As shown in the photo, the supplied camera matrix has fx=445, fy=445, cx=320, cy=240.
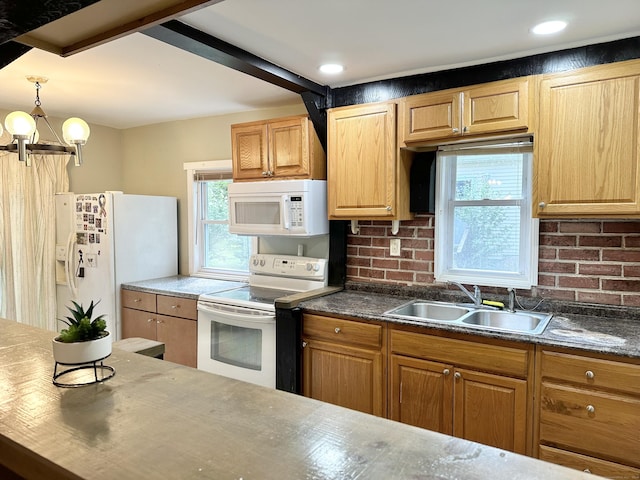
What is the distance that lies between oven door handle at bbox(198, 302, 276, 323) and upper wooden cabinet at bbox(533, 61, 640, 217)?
1.69m

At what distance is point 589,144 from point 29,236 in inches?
165

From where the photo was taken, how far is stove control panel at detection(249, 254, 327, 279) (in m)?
3.26

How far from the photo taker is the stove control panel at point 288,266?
326 centimetres

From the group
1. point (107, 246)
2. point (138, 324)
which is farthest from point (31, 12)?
point (138, 324)

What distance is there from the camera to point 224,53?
2.23m

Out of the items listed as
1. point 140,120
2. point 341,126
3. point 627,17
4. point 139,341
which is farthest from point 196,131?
point 627,17

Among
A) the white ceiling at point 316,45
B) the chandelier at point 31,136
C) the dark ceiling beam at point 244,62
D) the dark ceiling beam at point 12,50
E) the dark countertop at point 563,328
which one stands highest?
the white ceiling at point 316,45

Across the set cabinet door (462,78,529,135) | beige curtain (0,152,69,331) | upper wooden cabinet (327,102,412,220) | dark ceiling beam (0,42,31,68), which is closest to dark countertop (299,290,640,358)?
upper wooden cabinet (327,102,412,220)

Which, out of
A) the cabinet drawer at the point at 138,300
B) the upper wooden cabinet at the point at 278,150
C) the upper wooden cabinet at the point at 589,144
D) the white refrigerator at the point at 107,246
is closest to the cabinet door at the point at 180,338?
the cabinet drawer at the point at 138,300

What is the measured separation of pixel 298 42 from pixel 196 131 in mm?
2106

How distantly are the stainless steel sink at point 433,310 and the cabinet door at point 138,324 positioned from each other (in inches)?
79.8

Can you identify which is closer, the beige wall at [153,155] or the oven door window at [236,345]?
the oven door window at [236,345]

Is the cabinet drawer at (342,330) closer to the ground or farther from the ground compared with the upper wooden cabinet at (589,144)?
closer to the ground

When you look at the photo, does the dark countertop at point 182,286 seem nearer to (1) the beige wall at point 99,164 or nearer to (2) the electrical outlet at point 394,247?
(1) the beige wall at point 99,164
